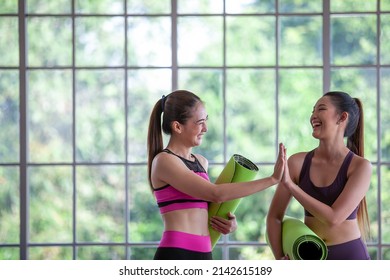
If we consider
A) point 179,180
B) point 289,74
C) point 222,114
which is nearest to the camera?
point 179,180

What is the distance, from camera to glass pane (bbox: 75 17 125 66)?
15.7 ft

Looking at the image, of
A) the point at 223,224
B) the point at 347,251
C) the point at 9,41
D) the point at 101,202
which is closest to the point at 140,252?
the point at 101,202

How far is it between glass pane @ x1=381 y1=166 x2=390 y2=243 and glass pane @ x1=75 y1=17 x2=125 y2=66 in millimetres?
1826

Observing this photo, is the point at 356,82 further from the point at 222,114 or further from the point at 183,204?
the point at 183,204

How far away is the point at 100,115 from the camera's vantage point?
488cm

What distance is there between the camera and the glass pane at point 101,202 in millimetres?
4836

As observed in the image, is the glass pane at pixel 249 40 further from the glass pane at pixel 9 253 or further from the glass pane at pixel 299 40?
the glass pane at pixel 9 253

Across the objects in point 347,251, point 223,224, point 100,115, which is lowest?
point 347,251

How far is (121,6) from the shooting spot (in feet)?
15.8

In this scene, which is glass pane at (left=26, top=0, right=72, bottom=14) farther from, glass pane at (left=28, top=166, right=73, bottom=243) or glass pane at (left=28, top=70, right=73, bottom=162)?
glass pane at (left=28, top=166, right=73, bottom=243)

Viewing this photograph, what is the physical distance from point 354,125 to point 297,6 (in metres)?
2.17

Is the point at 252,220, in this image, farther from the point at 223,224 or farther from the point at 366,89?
the point at 223,224

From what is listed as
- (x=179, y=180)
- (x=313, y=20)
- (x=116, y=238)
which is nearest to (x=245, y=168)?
(x=179, y=180)
